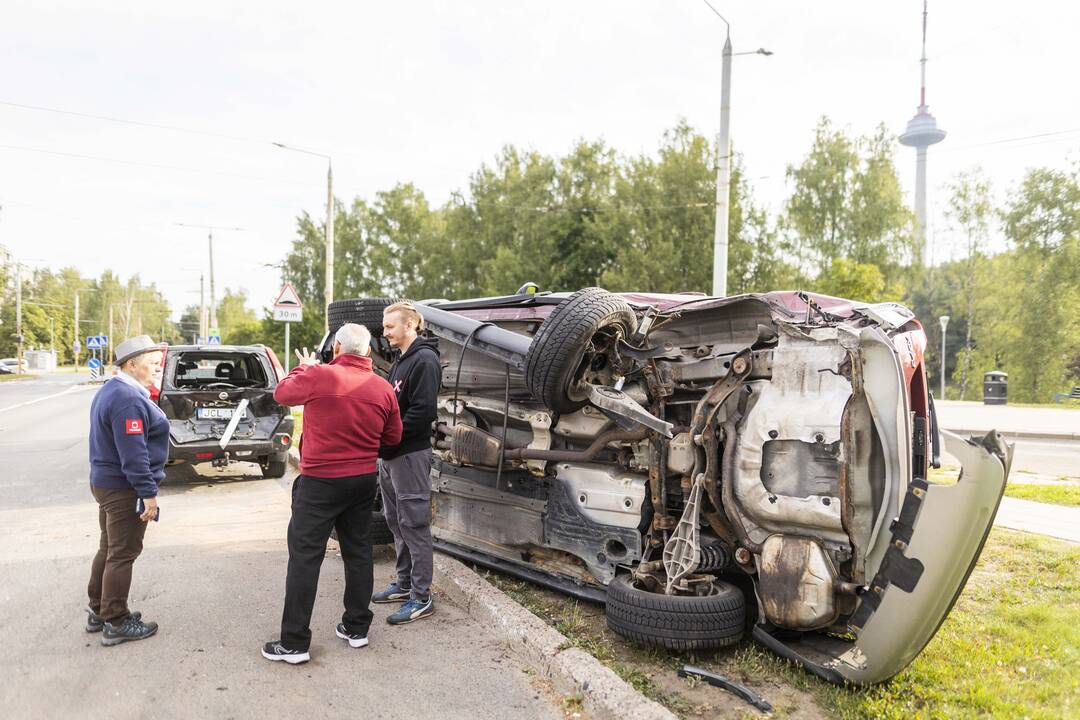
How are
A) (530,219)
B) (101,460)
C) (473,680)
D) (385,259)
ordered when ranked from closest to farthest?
(473,680), (101,460), (530,219), (385,259)

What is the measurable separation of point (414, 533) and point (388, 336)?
1191 mm

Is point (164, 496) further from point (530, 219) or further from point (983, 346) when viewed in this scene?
point (983, 346)

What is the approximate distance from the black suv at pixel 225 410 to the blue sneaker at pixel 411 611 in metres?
3.96

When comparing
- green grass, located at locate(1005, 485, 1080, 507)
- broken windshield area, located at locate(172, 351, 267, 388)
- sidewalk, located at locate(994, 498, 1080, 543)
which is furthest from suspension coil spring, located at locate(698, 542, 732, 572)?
broken windshield area, located at locate(172, 351, 267, 388)

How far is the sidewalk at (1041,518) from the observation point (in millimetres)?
5826

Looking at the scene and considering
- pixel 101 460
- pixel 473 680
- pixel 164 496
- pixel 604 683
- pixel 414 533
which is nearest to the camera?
pixel 604 683

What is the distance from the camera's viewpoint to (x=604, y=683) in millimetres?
2986

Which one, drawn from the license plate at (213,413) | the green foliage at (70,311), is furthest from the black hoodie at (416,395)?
the green foliage at (70,311)

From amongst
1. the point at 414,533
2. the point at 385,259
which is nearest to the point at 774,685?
the point at 414,533

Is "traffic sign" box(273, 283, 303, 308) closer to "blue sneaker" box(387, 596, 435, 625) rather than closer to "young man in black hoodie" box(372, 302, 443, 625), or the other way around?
"young man in black hoodie" box(372, 302, 443, 625)

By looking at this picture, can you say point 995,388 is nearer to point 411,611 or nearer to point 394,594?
point 394,594

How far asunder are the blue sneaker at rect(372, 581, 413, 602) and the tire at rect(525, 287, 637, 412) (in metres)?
1.61

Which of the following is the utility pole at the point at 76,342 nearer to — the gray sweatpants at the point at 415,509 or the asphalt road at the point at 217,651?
the asphalt road at the point at 217,651

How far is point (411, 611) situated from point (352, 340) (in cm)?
162
